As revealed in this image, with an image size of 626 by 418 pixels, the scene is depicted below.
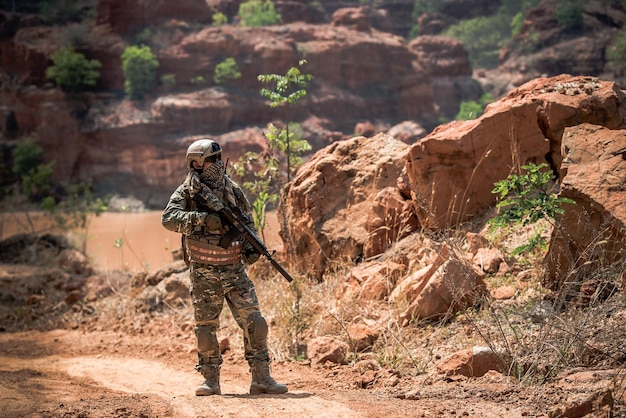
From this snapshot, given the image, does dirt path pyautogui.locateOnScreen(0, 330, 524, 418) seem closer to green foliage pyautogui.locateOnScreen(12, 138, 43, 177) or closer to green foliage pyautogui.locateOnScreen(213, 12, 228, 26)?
green foliage pyautogui.locateOnScreen(12, 138, 43, 177)

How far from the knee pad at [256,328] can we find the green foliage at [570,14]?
100 feet

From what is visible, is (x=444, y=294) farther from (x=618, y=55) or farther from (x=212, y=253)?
(x=618, y=55)

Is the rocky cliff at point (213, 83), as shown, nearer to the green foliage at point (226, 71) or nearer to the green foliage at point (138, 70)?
the green foliage at point (226, 71)

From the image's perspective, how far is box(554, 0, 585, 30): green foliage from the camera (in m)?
32.0

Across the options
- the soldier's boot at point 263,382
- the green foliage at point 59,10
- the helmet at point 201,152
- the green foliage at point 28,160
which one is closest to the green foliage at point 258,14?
the green foliage at point 59,10

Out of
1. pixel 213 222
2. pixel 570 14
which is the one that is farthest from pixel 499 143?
pixel 570 14

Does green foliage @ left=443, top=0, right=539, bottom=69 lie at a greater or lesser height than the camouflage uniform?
greater

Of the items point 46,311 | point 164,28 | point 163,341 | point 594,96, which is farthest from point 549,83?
point 164,28

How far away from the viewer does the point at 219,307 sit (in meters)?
5.15

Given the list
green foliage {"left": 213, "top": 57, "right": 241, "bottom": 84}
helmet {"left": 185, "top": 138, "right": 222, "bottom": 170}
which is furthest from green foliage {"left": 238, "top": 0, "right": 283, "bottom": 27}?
helmet {"left": 185, "top": 138, "right": 222, "bottom": 170}

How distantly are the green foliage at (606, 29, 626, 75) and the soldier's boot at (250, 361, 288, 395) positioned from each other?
968 inches

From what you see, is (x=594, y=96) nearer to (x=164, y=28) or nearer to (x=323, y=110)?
(x=323, y=110)

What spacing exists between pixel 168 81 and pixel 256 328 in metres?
29.0

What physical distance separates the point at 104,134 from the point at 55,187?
3.02 m
